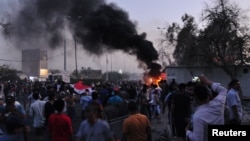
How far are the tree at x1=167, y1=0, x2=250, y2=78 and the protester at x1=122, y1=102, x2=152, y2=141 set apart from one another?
34739mm

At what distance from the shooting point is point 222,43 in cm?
4241

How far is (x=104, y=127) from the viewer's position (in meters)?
6.54

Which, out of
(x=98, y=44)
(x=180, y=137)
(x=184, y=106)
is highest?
(x=98, y=44)

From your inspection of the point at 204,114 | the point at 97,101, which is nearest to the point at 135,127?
the point at 204,114

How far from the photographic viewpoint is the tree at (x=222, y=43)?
42000 millimetres

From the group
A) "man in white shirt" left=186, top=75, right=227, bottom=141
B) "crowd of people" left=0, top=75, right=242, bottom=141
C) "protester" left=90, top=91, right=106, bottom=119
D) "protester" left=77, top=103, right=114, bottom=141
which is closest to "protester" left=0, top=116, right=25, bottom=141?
"crowd of people" left=0, top=75, right=242, bottom=141

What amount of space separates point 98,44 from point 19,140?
39.8 m

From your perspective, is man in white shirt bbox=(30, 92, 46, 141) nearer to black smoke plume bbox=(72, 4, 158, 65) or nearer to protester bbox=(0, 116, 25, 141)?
protester bbox=(0, 116, 25, 141)

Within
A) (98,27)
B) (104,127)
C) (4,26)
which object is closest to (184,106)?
(104,127)

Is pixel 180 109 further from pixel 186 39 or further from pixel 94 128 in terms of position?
pixel 186 39

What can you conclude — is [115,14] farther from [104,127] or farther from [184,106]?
[104,127]

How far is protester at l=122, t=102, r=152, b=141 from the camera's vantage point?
742 cm

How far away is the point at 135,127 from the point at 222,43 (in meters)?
36.2

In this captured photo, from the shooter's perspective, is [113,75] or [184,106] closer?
[184,106]
